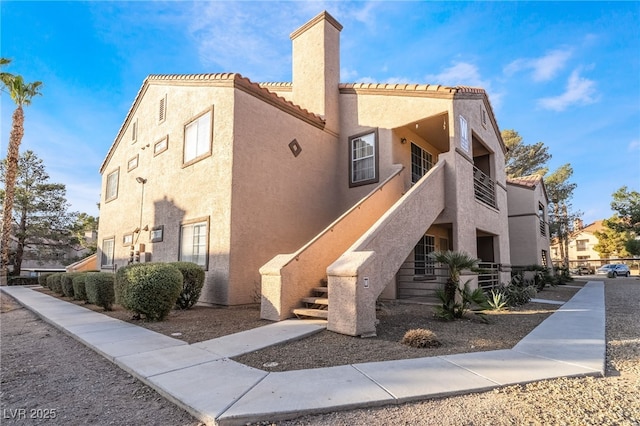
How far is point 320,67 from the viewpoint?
13.7 meters

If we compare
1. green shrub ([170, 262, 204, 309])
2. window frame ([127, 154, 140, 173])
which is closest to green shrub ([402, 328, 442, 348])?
green shrub ([170, 262, 204, 309])

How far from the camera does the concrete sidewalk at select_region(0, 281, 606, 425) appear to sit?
3363mm

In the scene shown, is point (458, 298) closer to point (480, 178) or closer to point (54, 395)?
point (480, 178)

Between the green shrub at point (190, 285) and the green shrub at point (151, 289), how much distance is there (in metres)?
1.43

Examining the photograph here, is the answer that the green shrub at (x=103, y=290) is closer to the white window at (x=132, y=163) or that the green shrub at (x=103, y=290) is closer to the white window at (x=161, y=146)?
the white window at (x=161, y=146)

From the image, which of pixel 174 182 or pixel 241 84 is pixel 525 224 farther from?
pixel 174 182

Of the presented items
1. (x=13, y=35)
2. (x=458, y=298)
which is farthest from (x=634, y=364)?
(x=13, y=35)

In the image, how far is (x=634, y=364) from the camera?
491cm

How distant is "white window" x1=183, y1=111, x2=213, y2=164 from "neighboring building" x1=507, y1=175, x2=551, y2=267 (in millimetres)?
19603

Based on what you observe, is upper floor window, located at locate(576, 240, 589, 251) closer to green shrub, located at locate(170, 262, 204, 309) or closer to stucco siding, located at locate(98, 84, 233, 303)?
stucco siding, located at locate(98, 84, 233, 303)

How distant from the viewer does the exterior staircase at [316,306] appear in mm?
7543

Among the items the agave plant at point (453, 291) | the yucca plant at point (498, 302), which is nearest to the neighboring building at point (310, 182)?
the agave plant at point (453, 291)

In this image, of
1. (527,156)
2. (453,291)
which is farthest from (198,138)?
(527,156)

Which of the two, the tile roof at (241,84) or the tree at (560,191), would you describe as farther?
the tree at (560,191)
